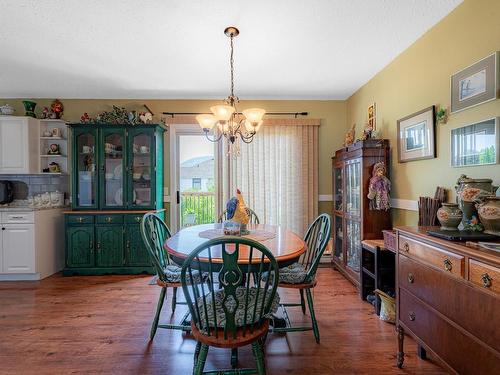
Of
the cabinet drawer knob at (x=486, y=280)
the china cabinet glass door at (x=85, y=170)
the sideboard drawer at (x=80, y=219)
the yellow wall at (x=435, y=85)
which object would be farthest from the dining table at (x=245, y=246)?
the china cabinet glass door at (x=85, y=170)

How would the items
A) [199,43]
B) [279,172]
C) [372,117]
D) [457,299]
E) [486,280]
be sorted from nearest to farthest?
[486,280] < [457,299] < [199,43] < [372,117] < [279,172]

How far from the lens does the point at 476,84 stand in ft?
5.87

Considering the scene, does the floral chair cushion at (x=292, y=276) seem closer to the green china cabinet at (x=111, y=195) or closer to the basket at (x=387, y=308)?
the basket at (x=387, y=308)

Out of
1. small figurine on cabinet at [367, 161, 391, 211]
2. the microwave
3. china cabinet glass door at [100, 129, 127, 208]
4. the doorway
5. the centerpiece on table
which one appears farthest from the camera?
the doorway

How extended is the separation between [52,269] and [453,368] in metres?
4.31

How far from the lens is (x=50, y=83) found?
3.48 metres

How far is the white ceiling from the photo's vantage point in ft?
6.64

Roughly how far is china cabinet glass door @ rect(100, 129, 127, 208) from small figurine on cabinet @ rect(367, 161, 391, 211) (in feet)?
10.0

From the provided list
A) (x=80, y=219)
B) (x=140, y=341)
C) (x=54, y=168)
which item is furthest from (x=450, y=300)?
(x=54, y=168)

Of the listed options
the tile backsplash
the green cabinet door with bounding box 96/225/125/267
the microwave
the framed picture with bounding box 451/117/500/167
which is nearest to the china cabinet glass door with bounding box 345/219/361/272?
the framed picture with bounding box 451/117/500/167

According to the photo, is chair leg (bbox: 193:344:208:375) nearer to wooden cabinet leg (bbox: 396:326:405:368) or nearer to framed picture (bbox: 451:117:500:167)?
wooden cabinet leg (bbox: 396:326:405:368)

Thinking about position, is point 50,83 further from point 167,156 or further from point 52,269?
point 52,269

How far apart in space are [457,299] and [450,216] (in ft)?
1.66

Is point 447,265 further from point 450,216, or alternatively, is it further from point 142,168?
point 142,168
